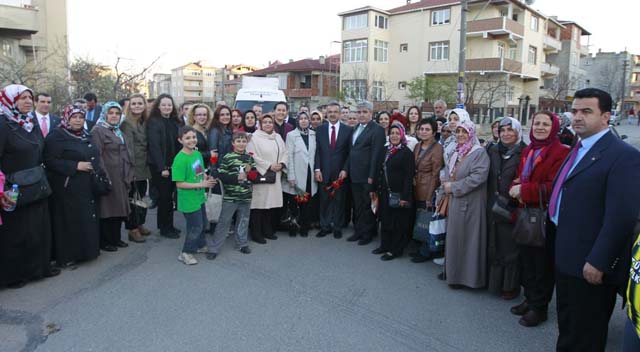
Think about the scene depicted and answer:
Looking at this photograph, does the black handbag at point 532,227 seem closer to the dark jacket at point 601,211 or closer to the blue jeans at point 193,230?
the dark jacket at point 601,211

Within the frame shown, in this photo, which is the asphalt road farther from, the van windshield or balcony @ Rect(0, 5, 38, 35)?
balcony @ Rect(0, 5, 38, 35)

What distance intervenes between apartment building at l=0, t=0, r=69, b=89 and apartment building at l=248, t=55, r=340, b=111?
23.2 m

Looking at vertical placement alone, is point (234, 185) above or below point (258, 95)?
below

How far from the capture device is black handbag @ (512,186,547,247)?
3.81 meters

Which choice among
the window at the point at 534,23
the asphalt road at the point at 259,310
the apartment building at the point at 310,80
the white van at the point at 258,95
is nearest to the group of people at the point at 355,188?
the asphalt road at the point at 259,310

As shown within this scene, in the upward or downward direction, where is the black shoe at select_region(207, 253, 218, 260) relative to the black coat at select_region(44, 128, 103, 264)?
downward

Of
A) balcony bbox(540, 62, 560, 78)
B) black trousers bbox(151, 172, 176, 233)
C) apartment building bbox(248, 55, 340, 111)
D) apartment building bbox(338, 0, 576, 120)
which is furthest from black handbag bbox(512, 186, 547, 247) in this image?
balcony bbox(540, 62, 560, 78)

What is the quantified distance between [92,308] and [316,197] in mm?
3752

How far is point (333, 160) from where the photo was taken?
668 cm

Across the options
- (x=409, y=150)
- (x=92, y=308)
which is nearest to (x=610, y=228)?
(x=409, y=150)

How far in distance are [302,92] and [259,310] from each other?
153ft

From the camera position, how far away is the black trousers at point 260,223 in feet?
21.3

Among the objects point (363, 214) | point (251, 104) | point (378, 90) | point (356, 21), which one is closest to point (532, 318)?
point (363, 214)

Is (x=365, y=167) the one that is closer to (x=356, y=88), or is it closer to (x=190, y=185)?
(x=190, y=185)
